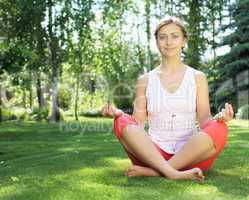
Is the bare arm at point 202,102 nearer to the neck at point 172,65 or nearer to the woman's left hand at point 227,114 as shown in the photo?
the neck at point 172,65

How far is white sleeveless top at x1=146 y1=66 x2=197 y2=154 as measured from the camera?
3.78 meters

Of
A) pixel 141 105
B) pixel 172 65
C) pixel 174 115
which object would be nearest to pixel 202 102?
pixel 174 115

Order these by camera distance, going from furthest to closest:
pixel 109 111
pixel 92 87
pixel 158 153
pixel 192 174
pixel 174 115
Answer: pixel 92 87 → pixel 174 115 → pixel 109 111 → pixel 158 153 → pixel 192 174

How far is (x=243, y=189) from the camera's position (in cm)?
312

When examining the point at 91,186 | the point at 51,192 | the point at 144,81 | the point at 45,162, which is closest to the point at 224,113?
the point at 144,81

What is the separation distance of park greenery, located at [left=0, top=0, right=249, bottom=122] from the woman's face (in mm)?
5587

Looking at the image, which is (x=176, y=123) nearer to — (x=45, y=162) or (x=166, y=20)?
(x=166, y=20)

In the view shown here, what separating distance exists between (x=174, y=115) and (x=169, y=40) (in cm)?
58

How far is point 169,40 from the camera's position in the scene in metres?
3.80

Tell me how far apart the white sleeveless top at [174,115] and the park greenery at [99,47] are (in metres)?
5.63

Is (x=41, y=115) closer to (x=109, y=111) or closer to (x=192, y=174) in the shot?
(x=109, y=111)

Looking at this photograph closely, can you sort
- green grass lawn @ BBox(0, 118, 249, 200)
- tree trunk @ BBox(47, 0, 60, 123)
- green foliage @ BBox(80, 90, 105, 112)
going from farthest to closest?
1. green foliage @ BBox(80, 90, 105, 112)
2. tree trunk @ BBox(47, 0, 60, 123)
3. green grass lawn @ BBox(0, 118, 249, 200)

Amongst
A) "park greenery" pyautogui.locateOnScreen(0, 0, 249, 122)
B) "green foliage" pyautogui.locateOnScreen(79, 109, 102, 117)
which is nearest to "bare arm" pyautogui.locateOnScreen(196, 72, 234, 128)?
"park greenery" pyautogui.locateOnScreen(0, 0, 249, 122)

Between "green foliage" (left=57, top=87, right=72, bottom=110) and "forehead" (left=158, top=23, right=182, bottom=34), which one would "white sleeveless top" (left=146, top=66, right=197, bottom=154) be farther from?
"green foliage" (left=57, top=87, right=72, bottom=110)
